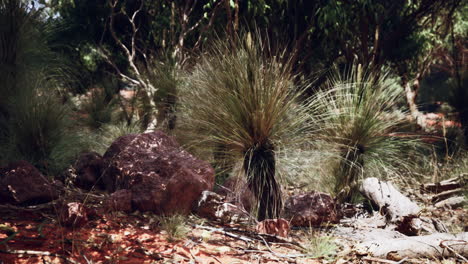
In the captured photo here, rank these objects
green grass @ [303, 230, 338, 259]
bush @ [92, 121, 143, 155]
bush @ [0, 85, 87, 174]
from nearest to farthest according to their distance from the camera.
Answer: green grass @ [303, 230, 338, 259] → bush @ [0, 85, 87, 174] → bush @ [92, 121, 143, 155]

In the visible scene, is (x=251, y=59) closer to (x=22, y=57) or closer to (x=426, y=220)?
(x=426, y=220)

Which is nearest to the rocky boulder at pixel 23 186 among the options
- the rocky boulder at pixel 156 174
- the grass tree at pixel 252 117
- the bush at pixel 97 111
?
the rocky boulder at pixel 156 174

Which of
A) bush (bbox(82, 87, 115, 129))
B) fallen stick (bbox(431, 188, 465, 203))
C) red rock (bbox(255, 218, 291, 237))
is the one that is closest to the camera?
red rock (bbox(255, 218, 291, 237))

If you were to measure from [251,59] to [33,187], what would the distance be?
71.5 inches

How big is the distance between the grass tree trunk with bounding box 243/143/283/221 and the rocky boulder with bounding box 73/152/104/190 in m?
1.58

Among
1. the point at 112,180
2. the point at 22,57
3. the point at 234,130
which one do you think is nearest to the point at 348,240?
the point at 234,130

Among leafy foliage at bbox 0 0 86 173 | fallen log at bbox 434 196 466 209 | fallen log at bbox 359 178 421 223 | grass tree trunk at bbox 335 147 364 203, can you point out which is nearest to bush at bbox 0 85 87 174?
leafy foliage at bbox 0 0 86 173

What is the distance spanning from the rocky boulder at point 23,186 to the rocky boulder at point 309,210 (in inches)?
74.6

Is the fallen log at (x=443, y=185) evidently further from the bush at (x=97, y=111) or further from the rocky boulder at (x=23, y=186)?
the bush at (x=97, y=111)

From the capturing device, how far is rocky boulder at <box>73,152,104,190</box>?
3844 millimetres

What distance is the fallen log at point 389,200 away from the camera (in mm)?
3619

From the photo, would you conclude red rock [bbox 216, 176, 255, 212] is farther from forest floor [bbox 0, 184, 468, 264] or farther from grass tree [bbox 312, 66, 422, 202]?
grass tree [bbox 312, 66, 422, 202]

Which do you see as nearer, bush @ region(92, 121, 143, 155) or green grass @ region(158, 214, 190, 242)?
green grass @ region(158, 214, 190, 242)

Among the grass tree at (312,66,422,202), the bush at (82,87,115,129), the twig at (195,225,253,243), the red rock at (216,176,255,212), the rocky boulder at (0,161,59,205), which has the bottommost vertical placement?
the twig at (195,225,253,243)
